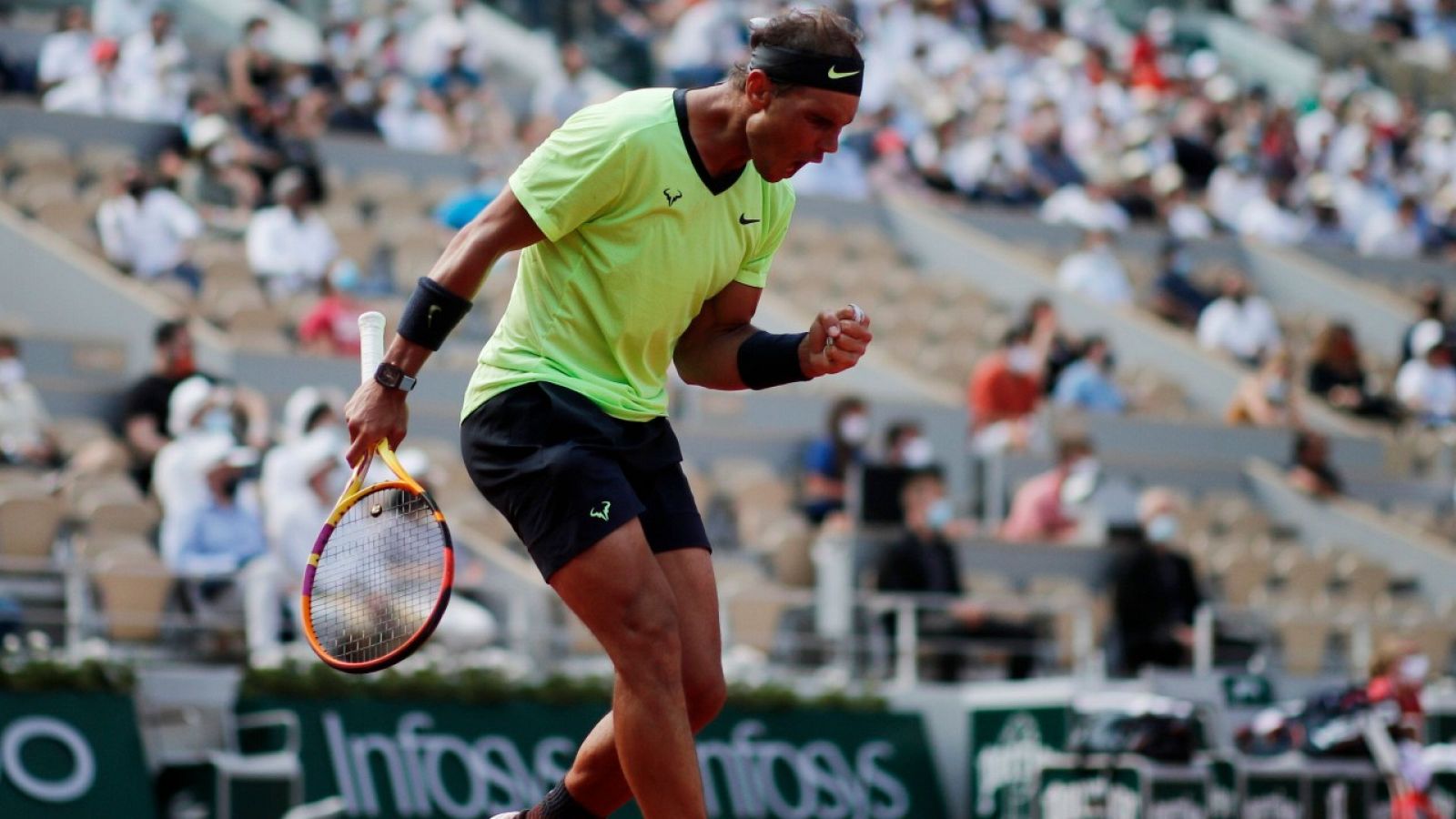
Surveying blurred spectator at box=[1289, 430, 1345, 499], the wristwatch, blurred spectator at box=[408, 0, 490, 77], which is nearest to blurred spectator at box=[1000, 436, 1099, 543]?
blurred spectator at box=[1289, 430, 1345, 499]

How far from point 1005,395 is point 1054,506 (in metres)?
2.20

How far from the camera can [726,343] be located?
221 inches

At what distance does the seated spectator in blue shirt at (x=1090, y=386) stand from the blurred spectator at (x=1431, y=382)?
375 cm

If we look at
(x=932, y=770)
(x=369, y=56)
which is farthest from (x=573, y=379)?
(x=369, y=56)

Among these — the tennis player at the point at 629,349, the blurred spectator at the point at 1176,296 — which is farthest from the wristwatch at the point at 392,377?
the blurred spectator at the point at 1176,296

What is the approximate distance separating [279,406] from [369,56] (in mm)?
7465

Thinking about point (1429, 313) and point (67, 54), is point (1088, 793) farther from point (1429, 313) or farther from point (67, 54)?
point (1429, 313)

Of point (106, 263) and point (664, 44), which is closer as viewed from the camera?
point (106, 263)

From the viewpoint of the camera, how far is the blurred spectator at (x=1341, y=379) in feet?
→ 67.4

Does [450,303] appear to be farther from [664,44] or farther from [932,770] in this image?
[664,44]

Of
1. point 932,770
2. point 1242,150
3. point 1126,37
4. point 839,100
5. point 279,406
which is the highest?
point 1126,37

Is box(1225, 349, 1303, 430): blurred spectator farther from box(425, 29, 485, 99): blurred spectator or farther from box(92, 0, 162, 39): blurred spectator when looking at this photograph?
box(92, 0, 162, 39): blurred spectator

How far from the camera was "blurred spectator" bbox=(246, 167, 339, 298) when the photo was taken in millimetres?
15875

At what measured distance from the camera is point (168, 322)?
13.3 metres
